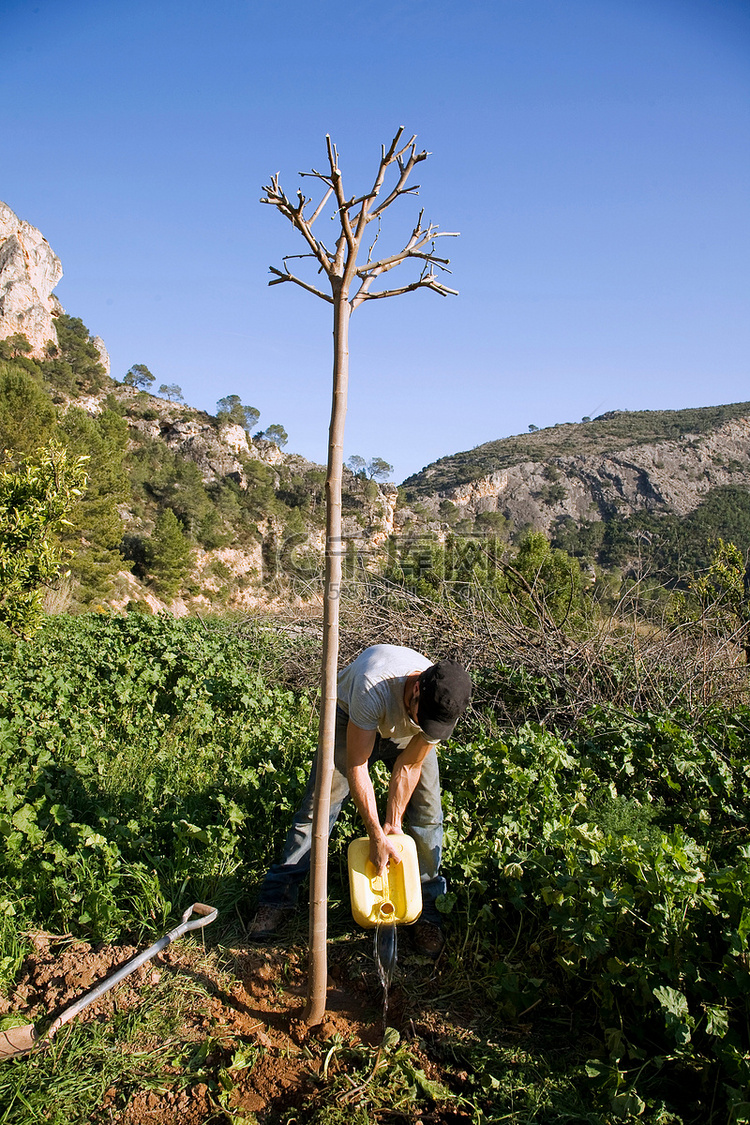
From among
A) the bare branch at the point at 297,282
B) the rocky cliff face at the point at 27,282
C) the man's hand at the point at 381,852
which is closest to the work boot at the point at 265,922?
the man's hand at the point at 381,852

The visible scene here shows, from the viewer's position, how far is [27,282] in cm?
5016

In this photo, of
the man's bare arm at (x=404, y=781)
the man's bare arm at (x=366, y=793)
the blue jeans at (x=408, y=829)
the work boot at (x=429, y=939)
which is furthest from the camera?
the blue jeans at (x=408, y=829)

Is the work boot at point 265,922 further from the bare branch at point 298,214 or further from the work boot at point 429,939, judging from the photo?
the bare branch at point 298,214

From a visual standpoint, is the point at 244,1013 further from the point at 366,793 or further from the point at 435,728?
the point at 435,728

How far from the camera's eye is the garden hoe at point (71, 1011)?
204cm

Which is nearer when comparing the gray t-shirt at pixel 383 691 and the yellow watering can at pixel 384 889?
the yellow watering can at pixel 384 889

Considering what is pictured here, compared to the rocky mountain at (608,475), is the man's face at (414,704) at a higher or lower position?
lower

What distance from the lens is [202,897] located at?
286cm

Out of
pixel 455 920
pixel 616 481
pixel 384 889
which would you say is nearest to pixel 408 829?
pixel 455 920

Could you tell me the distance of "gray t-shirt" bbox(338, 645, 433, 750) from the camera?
8.03ft

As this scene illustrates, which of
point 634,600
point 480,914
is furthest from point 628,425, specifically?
point 480,914

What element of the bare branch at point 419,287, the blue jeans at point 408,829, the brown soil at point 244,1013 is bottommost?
the brown soil at point 244,1013

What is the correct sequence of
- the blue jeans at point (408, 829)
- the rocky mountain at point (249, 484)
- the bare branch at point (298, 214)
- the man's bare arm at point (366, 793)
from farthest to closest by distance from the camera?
1. the rocky mountain at point (249, 484)
2. the blue jeans at point (408, 829)
3. the man's bare arm at point (366, 793)
4. the bare branch at point (298, 214)

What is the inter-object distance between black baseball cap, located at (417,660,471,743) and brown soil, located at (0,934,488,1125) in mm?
1102
